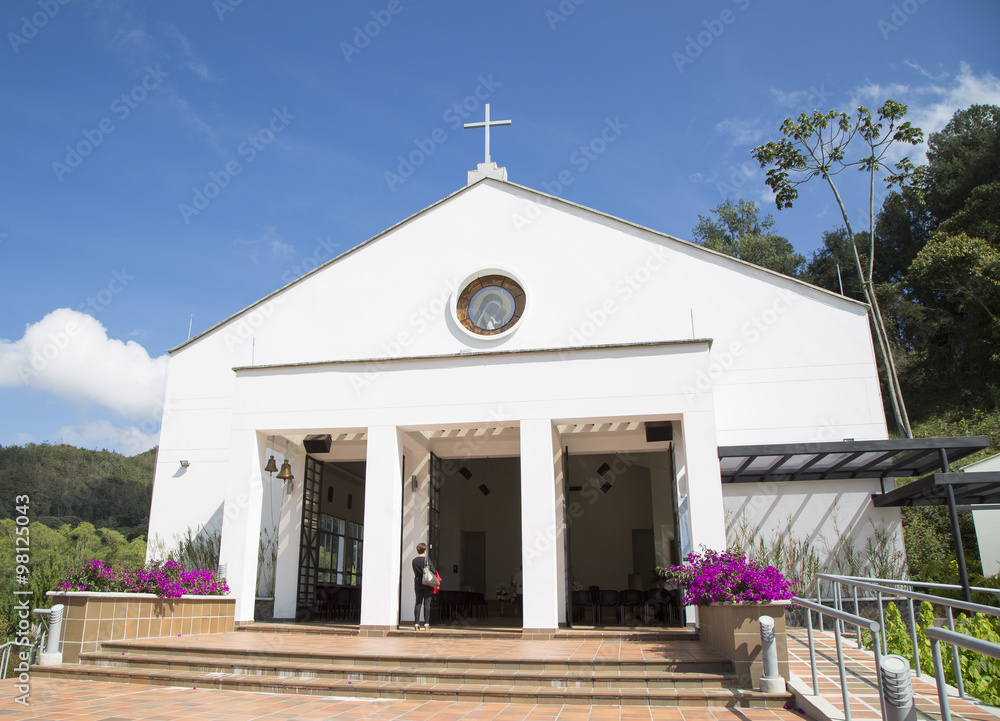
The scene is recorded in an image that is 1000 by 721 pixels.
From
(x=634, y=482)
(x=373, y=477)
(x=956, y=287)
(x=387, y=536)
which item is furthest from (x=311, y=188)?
(x=956, y=287)

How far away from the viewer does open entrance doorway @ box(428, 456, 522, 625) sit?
1777 centimetres

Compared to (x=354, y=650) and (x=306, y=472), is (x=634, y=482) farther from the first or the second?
(x=354, y=650)

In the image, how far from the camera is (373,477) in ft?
34.6

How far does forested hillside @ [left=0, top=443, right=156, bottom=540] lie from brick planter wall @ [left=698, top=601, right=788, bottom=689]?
3206 cm

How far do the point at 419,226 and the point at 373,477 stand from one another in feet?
19.2

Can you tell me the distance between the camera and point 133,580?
9.16m

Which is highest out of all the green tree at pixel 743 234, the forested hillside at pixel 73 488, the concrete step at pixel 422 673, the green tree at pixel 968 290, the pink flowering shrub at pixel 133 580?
the green tree at pixel 743 234

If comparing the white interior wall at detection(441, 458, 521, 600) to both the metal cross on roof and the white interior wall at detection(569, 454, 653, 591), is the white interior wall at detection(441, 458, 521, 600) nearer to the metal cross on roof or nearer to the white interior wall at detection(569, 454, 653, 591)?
the white interior wall at detection(569, 454, 653, 591)

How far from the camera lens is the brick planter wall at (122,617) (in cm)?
821

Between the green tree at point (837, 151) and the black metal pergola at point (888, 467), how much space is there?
9029mm

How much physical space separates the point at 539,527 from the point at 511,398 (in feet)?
6.55

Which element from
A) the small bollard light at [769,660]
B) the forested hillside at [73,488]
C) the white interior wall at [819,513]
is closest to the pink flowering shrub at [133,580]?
the small bollard light at [769,660]

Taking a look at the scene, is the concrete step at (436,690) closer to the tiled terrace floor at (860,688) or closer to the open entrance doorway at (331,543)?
the tiled terrace floor at (860,688)

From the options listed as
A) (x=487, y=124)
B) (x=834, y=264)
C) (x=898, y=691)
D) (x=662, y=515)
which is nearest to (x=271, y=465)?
(x=662, y=515)
